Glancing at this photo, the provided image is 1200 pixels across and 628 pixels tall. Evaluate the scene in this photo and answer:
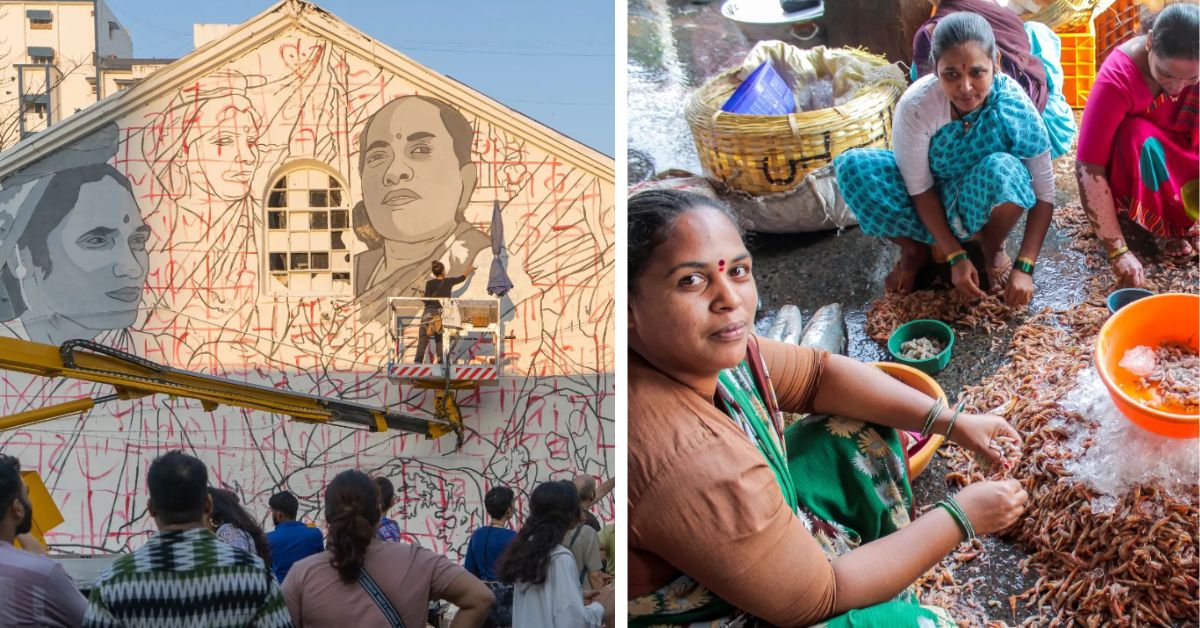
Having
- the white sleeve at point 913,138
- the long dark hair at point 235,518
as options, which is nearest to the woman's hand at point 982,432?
the white sleeve at point 913,138

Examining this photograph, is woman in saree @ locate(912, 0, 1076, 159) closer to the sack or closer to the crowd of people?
the crowd of people

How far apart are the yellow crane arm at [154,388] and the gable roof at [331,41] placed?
551 millimetres

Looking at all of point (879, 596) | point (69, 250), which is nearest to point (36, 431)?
point (69, 250)

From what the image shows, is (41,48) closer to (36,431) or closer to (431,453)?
(36,431)

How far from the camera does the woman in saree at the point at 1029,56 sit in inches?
80.3

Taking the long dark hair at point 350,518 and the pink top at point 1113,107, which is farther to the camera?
the long dark hair at point 350,518

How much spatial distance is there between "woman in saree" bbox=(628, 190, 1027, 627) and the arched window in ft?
3.74

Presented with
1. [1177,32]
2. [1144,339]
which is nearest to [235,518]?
Result: [1144,339]

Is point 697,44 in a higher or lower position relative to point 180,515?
higher

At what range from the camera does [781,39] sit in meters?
2.24

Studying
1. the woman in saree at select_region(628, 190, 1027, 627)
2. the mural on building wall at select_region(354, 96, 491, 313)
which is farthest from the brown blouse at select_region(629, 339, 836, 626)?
the mural on building wall at select_region(354, 96, 491, 313)

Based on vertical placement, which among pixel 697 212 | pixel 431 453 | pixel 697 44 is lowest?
pixel 431 453

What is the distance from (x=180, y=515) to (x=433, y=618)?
2.22 ft

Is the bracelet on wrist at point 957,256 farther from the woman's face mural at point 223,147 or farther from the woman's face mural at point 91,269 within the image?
the woman's face mural at point 91,269
